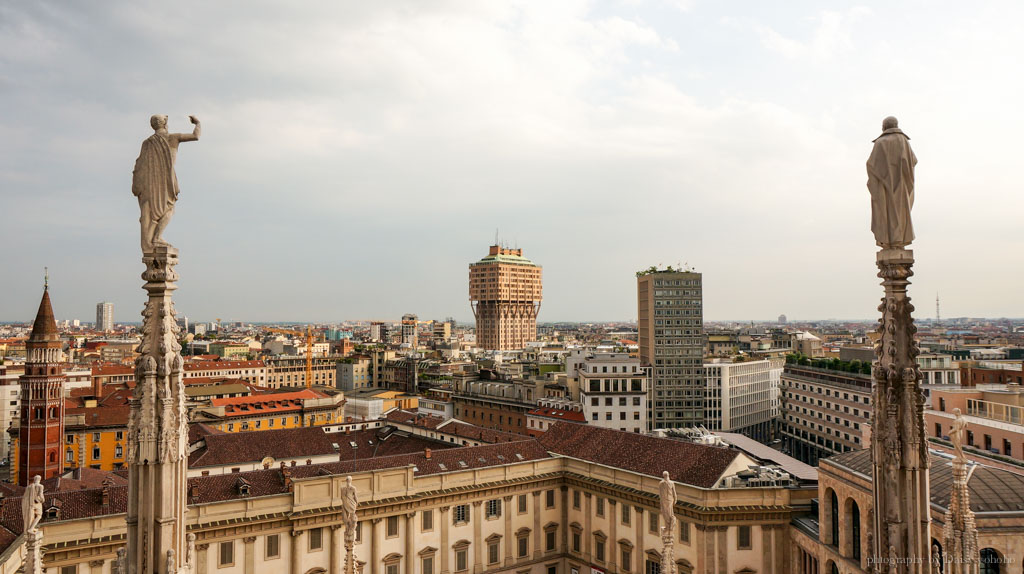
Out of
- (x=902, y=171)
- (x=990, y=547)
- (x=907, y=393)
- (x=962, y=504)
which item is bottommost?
(x=990, y=547)

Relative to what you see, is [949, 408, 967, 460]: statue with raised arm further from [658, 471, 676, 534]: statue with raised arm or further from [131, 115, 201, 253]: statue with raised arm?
[131, 115, 201, 253]: statue with raised arm

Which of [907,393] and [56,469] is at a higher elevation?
[907,393]

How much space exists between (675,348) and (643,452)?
55.6 m

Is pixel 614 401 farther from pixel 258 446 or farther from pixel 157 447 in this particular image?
pixel 157 447

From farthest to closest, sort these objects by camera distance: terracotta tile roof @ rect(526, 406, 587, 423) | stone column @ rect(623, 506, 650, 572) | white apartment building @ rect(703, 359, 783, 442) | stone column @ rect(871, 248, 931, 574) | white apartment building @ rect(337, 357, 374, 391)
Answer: white apartment building @ rect(337, 357, 374, 391) → white apartment building @ rect(703, 359, 783, 442) → terracotta tile roof @ rect(526, 406, 587, 423) → stone column @ rect(623, 506, 650, 572) → stone column @ rect(871, 248, 931, 574)

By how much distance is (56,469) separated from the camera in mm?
58156

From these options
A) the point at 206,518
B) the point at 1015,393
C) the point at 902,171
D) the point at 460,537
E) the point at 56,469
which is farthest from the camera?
the point at 56,469

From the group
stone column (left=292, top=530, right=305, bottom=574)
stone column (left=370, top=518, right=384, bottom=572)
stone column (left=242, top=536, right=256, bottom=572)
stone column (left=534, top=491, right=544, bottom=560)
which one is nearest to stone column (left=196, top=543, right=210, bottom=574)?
stone column (left=242, top=536, right=256, bottom=572)

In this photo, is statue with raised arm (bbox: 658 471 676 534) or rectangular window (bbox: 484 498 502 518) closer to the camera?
statue with raised arm (bbox: 658 471 676 534)

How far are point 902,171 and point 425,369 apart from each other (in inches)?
5093

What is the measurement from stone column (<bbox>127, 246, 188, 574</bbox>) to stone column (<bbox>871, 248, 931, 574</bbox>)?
7.11 meters

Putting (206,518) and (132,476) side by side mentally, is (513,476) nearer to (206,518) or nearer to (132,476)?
(206,518)

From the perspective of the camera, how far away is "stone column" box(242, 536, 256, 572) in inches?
1394

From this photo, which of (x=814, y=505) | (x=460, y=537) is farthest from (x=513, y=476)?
(x=814, y=505)
